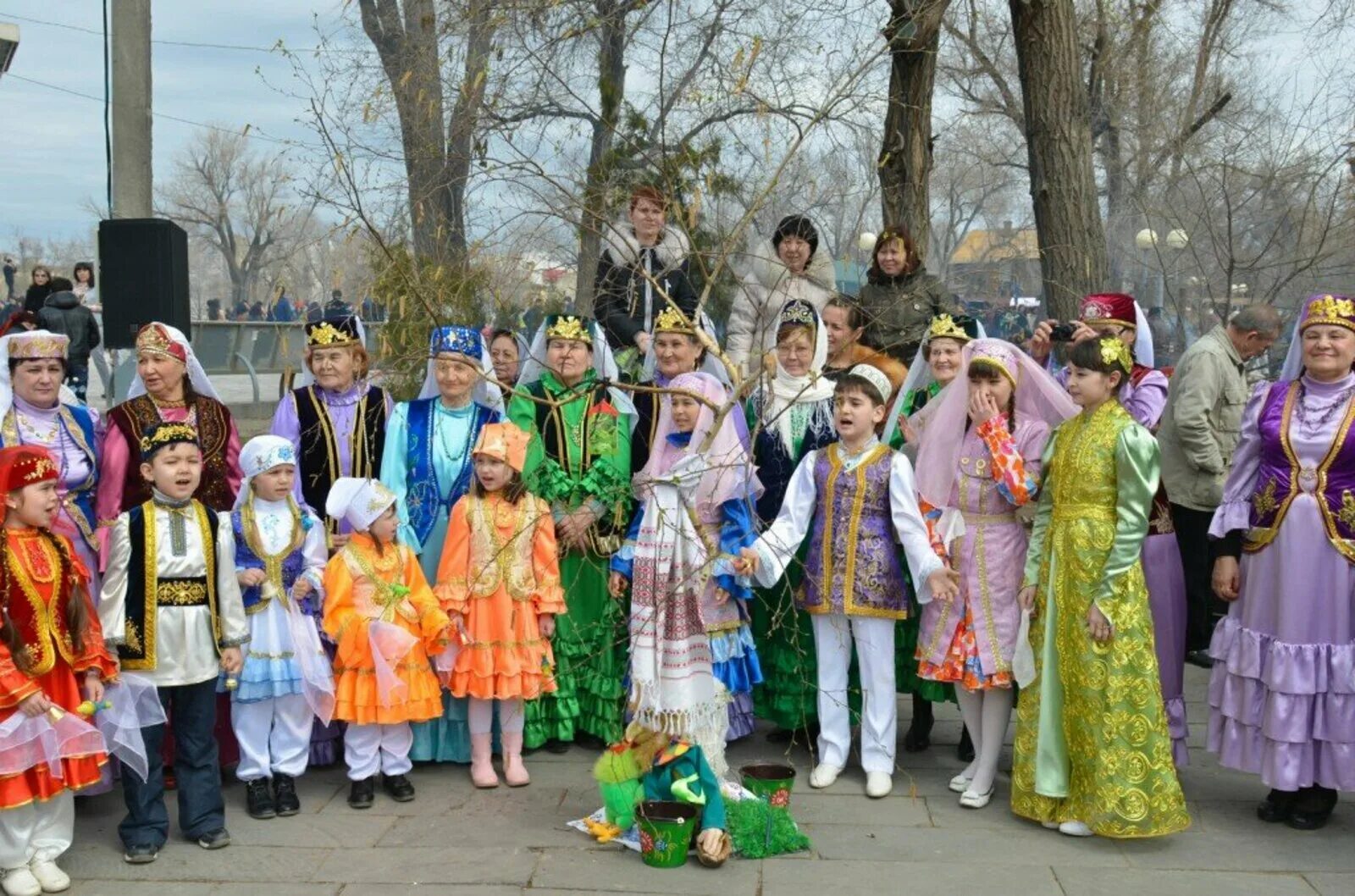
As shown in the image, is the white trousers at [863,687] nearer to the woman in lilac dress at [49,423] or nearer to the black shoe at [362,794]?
the black shoe at [362,794]

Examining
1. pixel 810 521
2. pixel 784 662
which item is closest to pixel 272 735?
pixel 784 662

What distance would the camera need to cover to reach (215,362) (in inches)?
771

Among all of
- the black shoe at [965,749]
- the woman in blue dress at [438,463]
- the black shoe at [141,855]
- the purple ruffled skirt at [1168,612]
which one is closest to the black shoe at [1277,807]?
the purple ruffled skirt at [1168,612]

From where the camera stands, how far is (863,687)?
5.89m

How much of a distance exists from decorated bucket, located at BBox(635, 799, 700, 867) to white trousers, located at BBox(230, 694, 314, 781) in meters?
1.59

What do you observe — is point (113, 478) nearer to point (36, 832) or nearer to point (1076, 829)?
point (36, 832)

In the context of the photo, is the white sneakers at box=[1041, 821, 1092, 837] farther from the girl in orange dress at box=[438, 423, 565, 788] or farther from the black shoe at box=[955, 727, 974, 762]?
the girl in orange dress at box=[438, 423, 565, 788]

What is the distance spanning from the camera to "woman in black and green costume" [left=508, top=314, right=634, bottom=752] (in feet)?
20.6

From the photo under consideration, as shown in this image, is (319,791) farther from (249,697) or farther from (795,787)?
(795,787)

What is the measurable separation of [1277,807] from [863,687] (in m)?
1.71

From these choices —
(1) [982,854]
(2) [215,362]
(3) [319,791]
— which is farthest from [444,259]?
(2) [215,362]

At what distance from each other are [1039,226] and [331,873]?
6.73 metres

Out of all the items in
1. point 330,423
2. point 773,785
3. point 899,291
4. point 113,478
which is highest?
point 899,291

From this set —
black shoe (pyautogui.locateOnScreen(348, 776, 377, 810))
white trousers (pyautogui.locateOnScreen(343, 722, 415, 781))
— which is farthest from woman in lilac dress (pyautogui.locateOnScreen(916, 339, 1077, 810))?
black shoe (pyautogui.locateOnScreen(348, 776, 377, 810))
